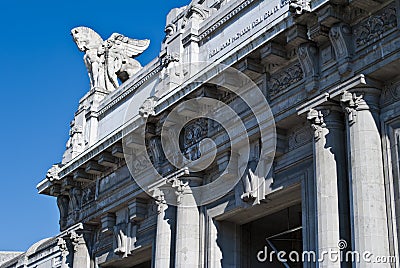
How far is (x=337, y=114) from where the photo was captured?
2019 cm

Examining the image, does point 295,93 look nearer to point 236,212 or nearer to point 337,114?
point 337,114

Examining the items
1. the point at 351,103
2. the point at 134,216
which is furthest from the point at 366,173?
the point at 134,216

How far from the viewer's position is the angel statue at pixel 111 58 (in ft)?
111

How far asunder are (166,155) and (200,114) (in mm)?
2244

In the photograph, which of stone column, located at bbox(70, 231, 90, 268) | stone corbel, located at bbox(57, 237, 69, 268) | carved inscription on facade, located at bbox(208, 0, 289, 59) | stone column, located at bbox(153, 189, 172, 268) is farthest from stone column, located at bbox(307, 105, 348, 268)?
stone corbel, located at bbox(57, 237, 69, 268)

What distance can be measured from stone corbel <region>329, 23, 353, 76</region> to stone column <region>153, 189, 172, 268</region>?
8623 mm

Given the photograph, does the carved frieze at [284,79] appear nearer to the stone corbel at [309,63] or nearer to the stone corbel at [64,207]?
the stone corbel at [309,63]

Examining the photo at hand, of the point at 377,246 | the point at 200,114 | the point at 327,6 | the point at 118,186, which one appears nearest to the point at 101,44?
the point at 118,186

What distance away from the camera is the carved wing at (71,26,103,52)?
113ft

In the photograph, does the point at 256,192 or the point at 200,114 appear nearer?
the point at 256,192

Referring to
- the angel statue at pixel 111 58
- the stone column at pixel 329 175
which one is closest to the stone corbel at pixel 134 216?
the angel statue at pixel 111 58

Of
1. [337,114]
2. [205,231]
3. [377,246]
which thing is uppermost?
[337,114]

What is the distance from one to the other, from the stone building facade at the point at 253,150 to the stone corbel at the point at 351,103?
0.10ft

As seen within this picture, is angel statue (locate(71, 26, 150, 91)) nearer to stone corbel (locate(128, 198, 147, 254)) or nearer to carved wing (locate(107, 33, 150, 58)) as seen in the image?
carved wing (locate(107, 33, 150, 58))
